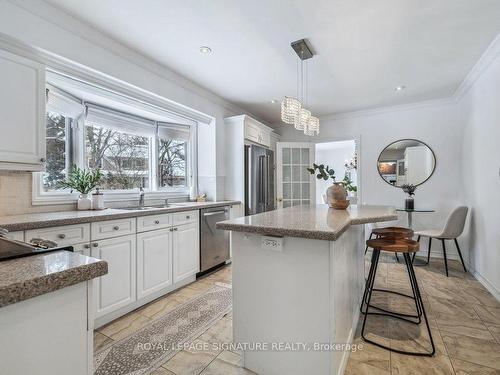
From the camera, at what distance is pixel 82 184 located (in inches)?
93.4

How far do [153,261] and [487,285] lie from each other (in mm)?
3553

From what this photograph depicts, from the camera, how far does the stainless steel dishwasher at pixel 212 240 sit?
3.13 m

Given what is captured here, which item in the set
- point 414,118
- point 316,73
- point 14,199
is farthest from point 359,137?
point 14,199

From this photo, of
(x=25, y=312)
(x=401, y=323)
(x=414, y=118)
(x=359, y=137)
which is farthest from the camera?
(x=359, y=137)

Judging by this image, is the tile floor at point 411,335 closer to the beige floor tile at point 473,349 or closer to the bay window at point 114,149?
the beige floor tile at point 473,349

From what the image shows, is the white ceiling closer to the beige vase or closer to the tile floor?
the beige vase

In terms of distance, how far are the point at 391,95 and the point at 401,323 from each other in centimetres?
320

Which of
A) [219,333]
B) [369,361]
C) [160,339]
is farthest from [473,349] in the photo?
[160,339]

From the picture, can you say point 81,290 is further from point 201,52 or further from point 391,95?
point 391,95

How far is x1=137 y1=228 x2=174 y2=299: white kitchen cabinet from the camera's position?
236 cm

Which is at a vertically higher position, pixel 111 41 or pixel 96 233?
pixel 111 41

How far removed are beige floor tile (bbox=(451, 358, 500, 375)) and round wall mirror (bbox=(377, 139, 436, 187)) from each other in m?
3.14

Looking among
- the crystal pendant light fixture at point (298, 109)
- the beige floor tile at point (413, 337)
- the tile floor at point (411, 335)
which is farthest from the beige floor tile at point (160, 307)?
the crystal pendant light fixture at point (298, 109)

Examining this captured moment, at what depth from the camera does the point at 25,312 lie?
1.93 feet
